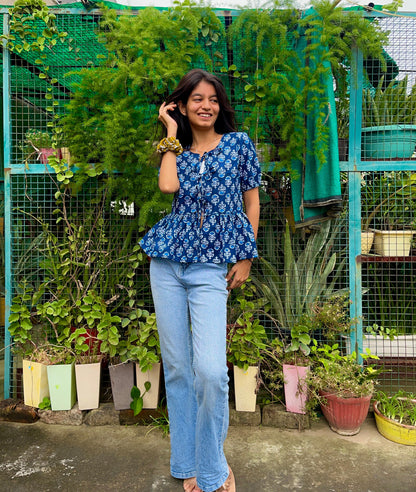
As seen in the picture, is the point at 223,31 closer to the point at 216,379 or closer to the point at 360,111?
the point at 360,111

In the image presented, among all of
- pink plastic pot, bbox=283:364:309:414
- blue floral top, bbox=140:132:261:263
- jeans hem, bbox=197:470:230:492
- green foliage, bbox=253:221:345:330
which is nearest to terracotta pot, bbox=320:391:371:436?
pink plastic pot, bbox=283:364:309:414

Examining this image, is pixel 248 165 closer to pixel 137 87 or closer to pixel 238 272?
pixel 238 272

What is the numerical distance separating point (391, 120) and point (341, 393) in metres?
1.95

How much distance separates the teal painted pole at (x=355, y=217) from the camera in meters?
2.86

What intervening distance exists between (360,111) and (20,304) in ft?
9.33

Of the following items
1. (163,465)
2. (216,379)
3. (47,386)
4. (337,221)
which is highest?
(337,221)

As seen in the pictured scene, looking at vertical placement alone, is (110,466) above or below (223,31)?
below

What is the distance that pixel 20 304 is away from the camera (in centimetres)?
288

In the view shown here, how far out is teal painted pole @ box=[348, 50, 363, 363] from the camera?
9.38ft

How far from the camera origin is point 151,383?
271cm

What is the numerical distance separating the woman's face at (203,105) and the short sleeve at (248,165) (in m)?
0.19

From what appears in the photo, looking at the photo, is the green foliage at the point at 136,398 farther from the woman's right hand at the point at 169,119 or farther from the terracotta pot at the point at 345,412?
the woman's right hand at the point at 169,119

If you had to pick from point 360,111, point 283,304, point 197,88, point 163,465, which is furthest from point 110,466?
point 360,111

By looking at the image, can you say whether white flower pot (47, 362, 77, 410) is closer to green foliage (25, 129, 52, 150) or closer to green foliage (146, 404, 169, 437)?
green foliage (146, 404, 169, 437)
